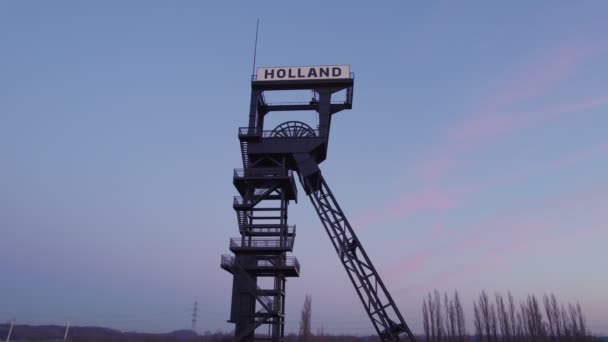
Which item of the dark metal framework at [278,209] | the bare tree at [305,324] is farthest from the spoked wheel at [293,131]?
the bare tree at [305,324]

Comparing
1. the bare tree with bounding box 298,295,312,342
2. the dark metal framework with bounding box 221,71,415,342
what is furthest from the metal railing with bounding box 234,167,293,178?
the bare tree with bounding box 298,295,312,342

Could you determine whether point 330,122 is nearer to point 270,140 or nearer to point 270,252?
point 270,140

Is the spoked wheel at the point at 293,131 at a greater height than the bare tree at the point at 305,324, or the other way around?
the spoked wheel at the point at 293,131

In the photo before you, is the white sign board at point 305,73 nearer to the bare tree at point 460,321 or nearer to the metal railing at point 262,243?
the metal railing at point 262,243

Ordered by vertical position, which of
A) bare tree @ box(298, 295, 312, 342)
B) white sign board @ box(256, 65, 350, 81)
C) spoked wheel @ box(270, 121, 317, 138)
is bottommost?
bare tree @ box(298, 295, 312, 342)

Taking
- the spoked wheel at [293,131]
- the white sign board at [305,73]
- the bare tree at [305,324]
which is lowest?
the bare tree at [305,324]

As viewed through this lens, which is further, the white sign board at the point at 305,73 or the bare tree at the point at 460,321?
the bare tree at the point at 460,321

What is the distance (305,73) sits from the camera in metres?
42.3

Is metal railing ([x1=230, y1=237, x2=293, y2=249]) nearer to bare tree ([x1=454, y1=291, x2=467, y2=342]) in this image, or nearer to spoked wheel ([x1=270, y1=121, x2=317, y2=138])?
spoked wheel ([x1=270, y1=121, x2=317, y2=138])

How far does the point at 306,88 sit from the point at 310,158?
24.6 ft

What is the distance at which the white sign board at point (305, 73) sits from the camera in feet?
138

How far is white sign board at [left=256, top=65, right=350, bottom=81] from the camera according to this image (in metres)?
42.0

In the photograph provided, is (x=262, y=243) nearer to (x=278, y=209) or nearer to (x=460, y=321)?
(x=278, y=209)

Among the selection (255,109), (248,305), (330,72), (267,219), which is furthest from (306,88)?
(248,305)
